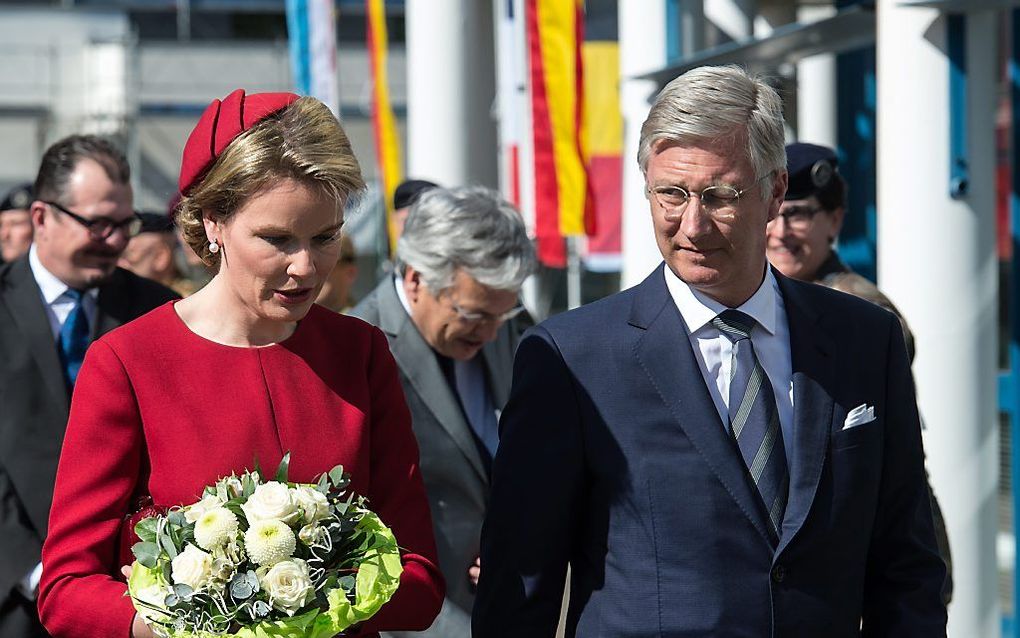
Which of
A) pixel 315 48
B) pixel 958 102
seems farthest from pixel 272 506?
pixel 315 48

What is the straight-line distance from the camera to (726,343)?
2.72 metres

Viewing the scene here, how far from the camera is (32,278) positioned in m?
4.27

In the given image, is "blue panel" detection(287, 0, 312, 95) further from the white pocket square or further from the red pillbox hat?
the white pocket square

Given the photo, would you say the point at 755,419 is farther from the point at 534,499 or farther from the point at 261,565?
the point at 261,565

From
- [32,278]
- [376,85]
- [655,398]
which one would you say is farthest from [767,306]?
[376,85]

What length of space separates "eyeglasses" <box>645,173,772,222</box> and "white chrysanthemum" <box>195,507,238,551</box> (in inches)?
38.2

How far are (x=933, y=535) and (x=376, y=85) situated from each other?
711cm

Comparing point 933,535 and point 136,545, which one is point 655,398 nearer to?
point 933,535

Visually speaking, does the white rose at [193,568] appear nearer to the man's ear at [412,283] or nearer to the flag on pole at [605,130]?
the man's ear at [412,283]

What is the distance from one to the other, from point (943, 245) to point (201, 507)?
10.1ft

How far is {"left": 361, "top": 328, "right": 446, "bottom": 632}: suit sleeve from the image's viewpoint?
258 cm

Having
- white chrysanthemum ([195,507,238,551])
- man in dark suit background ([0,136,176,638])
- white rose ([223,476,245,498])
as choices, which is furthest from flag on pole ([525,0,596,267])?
white chrysanthemum ([195,507,238,551])

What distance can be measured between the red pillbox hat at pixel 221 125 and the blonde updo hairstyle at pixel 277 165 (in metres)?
0.01

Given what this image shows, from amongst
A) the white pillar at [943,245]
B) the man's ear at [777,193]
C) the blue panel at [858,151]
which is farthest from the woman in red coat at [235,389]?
the blue panel at [858,151]
